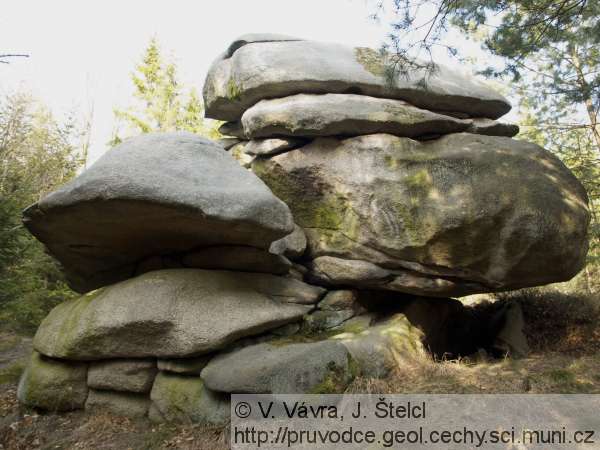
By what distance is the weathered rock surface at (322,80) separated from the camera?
7.89 m

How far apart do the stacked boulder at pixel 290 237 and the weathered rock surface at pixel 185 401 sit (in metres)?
0.03

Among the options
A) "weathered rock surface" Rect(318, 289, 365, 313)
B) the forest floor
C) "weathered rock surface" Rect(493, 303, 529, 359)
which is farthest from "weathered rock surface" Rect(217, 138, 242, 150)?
"weathered rock surface" Rect(493, 303, 529, 359)

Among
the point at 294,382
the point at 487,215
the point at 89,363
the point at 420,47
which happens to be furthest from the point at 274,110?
the point at 89,363

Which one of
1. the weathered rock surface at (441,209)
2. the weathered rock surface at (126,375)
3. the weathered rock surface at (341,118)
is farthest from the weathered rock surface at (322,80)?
the weathered rock surface at (126,375)

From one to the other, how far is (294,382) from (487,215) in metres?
4.02

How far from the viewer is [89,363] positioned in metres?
6.55

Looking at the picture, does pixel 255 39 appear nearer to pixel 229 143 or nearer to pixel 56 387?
pixel 229 143

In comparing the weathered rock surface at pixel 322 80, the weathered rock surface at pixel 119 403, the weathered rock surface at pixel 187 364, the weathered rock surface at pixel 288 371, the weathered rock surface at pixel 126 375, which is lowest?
the weathered rock surface at pixel 119 403

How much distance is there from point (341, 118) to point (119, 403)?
592cm

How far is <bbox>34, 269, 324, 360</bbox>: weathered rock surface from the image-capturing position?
19.3 ft

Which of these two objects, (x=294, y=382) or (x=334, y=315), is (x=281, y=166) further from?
(x=294, y=382)

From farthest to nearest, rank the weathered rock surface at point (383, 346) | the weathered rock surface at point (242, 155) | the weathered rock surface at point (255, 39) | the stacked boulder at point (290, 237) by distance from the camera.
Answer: the weathered rock surface at point (255, 39), the weathered rock surface at point (242, 155), the weathered rock surface at point (383, 346), the stacked boulder at point (290, 237)

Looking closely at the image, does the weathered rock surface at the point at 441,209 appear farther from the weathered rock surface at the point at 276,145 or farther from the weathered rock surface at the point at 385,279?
the weathered rock surface at the point at 276,145

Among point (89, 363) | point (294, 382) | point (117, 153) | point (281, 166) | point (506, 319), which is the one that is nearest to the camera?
point (294, 382)
